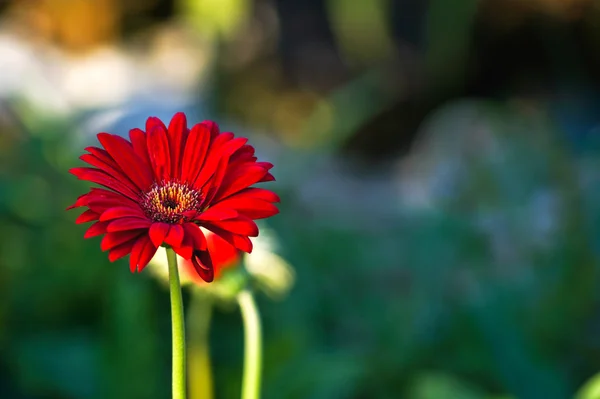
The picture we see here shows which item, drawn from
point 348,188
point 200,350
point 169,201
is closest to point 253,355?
point 169,201

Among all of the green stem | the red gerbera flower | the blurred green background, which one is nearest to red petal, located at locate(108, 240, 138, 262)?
the red gerbera flower

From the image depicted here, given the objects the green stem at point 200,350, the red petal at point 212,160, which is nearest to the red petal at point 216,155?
the red petal at point 212,160

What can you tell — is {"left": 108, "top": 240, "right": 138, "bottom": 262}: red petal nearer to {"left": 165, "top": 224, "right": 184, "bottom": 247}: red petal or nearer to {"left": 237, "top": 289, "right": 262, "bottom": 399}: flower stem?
{"left": 165, "top": 224, "right": 184, "bottom": 247}: red petal

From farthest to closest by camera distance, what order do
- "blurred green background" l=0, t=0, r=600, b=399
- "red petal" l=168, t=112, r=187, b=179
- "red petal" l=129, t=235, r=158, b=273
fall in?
1. "blurred green background" l=0, t=0, r=600, b=399
2. "red petal" l=168, t=112, r=187, b=179
3. "red petal" l=129, t=235, r=158, b=273

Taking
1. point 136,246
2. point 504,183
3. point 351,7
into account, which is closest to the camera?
point 136,246

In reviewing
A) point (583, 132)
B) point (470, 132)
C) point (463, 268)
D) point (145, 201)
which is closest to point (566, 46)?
point (583, 132)

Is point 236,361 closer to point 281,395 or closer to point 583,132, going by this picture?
point 281,395

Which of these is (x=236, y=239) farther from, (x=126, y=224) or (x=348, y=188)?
(x=348, y=188)
